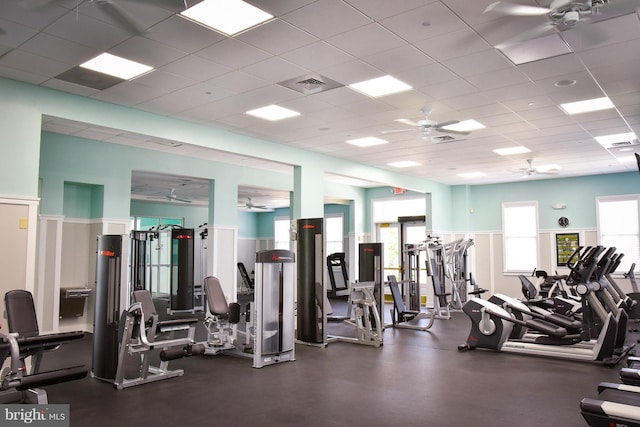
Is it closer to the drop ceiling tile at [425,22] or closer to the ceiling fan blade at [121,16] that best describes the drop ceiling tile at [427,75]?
the drop ceiling tile at [425,22]

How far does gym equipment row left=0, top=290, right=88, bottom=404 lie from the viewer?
8.30 feet

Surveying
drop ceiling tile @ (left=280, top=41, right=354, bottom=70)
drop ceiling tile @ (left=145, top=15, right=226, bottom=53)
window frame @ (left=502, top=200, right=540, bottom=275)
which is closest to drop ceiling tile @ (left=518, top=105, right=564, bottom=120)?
drop ceiling tile @ (left=280, top=41, right=354, bottom=70)

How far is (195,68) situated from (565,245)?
983cm

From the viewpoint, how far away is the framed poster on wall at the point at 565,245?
448 inches

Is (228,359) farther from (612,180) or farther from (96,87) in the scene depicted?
(612,180)

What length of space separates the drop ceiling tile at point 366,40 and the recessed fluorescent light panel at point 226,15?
71cm

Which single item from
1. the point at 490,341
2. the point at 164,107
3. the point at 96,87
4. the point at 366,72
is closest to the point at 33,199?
the point at 96,87

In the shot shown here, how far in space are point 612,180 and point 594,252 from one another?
601 centimetres

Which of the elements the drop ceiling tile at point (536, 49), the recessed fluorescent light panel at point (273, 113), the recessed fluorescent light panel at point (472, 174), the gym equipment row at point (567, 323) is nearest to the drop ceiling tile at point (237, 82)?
the recessed fluorescent light panel at point (273, 113)

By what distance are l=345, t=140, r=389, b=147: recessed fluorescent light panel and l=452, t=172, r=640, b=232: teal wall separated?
221 inches

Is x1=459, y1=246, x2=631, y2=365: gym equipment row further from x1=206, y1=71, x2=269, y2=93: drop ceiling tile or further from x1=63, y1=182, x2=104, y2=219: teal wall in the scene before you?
x1=63, y1=182, x2=104, y2=219: teal wall

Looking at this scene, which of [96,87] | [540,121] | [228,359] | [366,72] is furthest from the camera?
[540,121]

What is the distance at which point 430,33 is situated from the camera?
4.15m

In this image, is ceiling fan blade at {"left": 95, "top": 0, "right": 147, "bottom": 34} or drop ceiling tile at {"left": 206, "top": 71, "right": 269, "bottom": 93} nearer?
ceiling fan blade at {"left": 95, "top": 0, "right": 147, "bottom": 34}
